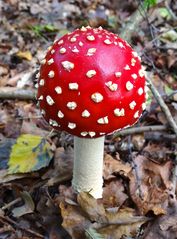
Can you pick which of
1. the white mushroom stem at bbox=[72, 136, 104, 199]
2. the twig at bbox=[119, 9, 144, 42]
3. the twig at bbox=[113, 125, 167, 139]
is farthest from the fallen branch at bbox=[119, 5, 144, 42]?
the white mushroom stem at bbox=[72, 136, 104, 199]

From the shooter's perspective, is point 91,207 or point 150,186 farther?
point 150,186

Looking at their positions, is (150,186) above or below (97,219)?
above

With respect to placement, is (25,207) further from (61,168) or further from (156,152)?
(156,152)

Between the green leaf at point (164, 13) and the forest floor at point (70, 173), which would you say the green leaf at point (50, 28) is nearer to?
the forest floor at point (70, 173)

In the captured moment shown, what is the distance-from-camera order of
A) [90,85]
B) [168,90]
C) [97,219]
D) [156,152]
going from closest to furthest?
[90,85] → [97,219] → [156,152] → [168,90]

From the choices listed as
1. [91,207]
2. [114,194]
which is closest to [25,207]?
[91,207]

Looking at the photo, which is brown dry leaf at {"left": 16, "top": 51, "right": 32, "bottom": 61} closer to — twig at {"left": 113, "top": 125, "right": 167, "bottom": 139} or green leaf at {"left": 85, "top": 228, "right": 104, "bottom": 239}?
twig at {"left": 113, "top": 125, "right": 167, "bottom": 139}
